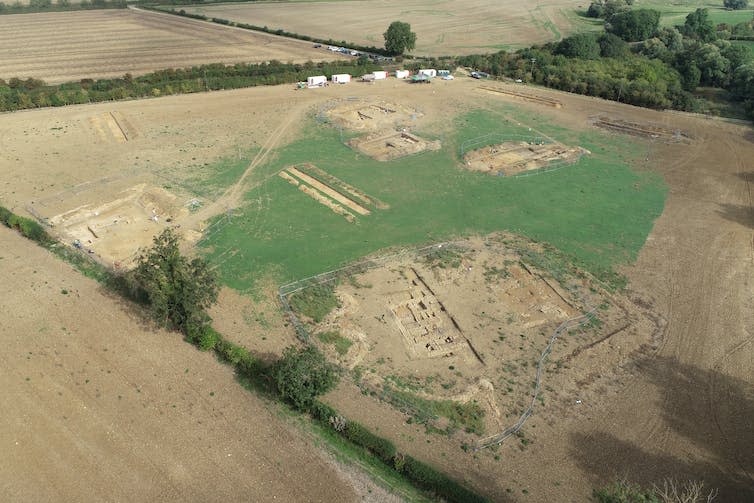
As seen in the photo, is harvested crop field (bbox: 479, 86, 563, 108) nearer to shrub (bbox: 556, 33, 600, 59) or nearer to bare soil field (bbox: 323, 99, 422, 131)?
bare soil field (bbox: 323, 99, 422, 131)

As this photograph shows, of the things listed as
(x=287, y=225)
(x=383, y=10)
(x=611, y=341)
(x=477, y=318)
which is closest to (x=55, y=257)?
(x=287, y=225)

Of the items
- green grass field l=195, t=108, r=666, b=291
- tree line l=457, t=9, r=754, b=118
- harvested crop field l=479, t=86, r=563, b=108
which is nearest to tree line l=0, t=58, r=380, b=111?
harvested crop field l=479, t=86, r=563, b=108

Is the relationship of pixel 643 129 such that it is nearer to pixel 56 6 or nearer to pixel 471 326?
pixel 471 326

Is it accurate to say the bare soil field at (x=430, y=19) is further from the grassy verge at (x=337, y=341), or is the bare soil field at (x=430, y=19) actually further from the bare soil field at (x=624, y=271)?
the grassy verge at (x=337, y=341)

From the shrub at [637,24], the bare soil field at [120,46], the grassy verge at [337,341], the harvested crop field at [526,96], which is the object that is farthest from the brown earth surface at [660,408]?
the shrub at [637,24]

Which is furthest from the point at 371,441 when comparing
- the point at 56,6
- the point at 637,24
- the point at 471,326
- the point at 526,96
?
the point at 56,6

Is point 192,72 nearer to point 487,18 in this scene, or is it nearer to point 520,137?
point 520,137
